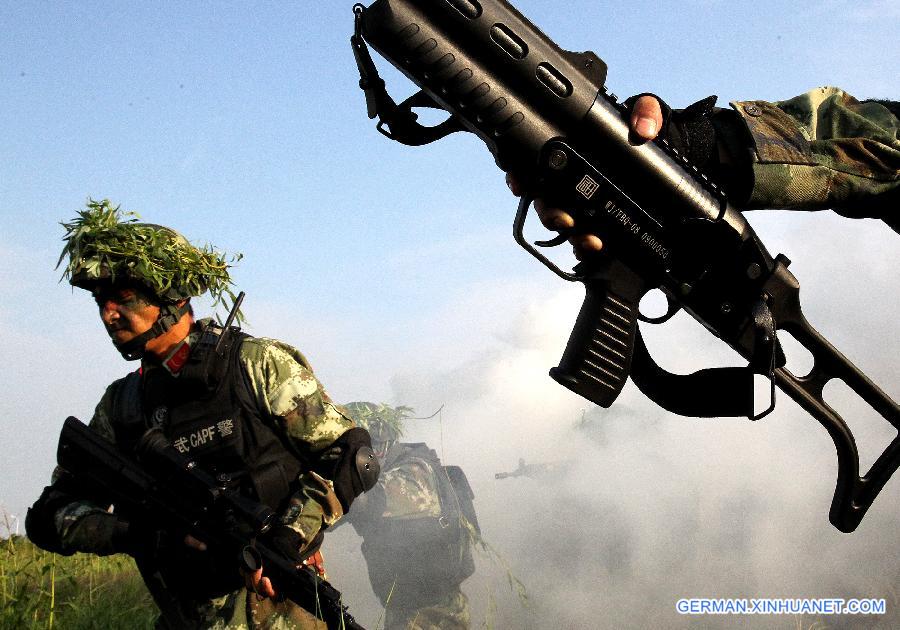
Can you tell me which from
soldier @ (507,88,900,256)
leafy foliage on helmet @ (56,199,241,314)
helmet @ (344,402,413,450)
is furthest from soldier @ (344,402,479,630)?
soldier @ (507,88,900,256)

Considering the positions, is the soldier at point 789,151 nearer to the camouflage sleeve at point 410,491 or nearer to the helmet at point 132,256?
the helmet at point 132,256

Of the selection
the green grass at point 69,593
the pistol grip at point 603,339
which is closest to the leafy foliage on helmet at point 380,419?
the green grass at point 69,593

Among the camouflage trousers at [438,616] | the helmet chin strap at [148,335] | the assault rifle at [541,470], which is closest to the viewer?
the helmet chin strap at [148,335]

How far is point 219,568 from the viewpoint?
3.48 metres

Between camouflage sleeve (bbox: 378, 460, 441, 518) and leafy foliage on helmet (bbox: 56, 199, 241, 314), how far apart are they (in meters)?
4.36

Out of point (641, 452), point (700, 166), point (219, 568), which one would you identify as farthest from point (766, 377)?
point (641, 452)

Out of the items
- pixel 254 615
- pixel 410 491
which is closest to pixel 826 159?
pixel 254 615

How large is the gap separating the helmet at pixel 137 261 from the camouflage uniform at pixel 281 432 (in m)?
0.22

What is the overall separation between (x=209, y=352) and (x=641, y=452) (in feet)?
38.7

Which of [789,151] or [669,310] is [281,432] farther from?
[789,151]

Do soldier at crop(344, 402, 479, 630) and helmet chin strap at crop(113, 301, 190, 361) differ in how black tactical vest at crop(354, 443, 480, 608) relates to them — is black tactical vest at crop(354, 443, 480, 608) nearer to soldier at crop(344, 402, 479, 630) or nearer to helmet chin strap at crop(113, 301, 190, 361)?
soldier at crop(344, 402, 479, 630)

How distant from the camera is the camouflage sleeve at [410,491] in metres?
8.23

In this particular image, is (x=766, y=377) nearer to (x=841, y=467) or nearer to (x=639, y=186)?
(x=841, y=467)

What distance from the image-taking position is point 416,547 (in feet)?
26.5
